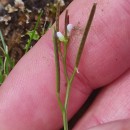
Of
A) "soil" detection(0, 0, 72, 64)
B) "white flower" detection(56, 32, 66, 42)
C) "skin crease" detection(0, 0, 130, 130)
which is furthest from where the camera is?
"soil" detection(0, 0, 72, 64)

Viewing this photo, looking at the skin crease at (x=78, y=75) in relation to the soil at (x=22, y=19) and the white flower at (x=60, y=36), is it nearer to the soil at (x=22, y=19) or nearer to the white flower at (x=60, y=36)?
the white flower at (x=60, y=36)

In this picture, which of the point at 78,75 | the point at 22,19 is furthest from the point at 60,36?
the point at 22,19

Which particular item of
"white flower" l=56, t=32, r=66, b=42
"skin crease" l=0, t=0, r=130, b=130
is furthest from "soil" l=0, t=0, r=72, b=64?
"white flower" l=56, t=32, r=66, b=42

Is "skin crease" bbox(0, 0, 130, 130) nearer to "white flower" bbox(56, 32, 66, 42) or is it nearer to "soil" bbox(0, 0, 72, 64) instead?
"white flower" bbox(56, 32, 66, 42)

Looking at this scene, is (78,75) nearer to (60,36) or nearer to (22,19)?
(60,36)

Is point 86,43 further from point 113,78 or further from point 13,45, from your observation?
point 13,45

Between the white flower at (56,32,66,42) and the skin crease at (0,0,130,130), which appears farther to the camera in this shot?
the skin crease at (0,0,130,130)

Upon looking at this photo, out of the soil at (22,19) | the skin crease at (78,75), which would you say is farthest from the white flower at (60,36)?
the soil at (22,19)
